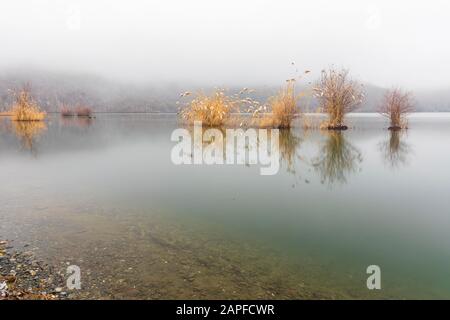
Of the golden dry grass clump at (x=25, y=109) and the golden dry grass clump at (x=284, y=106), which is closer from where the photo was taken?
the golden dry grass clump at (x=284, y=106)

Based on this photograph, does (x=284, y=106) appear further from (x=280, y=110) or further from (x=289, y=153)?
(x=289, y=153)

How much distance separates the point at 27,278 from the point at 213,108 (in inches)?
693

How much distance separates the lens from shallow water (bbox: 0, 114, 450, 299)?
308 cm

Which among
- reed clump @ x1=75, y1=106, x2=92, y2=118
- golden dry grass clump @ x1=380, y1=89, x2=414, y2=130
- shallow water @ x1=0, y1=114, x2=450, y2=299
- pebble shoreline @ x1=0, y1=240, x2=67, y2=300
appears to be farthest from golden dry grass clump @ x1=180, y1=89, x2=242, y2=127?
reed clump @ x1=75, y1=106, x2=92, y2=118

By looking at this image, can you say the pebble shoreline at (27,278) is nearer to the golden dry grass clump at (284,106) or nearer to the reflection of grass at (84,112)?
the golden dry grass clump at (284,106)

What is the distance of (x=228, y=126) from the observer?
2239cm

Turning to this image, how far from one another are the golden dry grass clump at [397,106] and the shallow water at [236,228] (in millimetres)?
12548

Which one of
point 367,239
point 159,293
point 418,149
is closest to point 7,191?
point 159,293

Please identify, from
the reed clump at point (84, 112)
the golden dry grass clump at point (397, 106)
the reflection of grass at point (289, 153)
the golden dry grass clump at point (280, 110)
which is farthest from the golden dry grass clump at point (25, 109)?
the golden dry grass clump at point (397, 106)

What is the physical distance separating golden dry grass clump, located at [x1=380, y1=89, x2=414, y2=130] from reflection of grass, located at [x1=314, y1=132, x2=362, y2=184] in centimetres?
928

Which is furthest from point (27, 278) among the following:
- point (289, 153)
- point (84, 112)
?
point (84, 112)

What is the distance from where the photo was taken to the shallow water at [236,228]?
10.1 feet
